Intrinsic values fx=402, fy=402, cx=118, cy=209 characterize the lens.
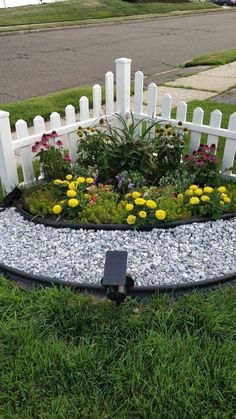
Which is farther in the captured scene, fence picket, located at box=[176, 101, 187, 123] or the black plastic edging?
fence picket, located at box=[176, 101, 187, 123]

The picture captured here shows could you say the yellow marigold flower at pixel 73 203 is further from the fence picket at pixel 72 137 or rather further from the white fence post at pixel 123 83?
the white fence post at pixel 123 83

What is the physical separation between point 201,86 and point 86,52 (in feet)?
18.0

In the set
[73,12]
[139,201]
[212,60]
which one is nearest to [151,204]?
[139,201]

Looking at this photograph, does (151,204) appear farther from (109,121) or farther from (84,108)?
(109,121)

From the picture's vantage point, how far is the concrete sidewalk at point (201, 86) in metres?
6.62

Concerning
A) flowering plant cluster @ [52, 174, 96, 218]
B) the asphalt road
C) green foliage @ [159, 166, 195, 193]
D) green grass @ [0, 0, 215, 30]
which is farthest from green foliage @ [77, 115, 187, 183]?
green grass @ [0, 0, 215, 30]

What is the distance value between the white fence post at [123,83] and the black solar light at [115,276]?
249cm

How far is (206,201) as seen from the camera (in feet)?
10.3

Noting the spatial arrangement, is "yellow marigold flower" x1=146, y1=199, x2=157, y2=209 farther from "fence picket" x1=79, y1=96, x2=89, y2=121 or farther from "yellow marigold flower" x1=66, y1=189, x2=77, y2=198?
"fence picket" x1=79, y1=96, x2=89, y2=121

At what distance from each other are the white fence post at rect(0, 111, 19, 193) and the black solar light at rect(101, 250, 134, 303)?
1.67 m

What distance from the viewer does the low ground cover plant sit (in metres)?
3.11

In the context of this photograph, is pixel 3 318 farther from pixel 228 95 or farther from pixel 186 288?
pixel 228 95

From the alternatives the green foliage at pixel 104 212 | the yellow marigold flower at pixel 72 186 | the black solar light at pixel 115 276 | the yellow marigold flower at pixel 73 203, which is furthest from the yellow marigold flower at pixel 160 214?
the black solar light at pixel 115 276

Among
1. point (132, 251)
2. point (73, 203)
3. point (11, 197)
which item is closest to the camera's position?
point (132, 251)
